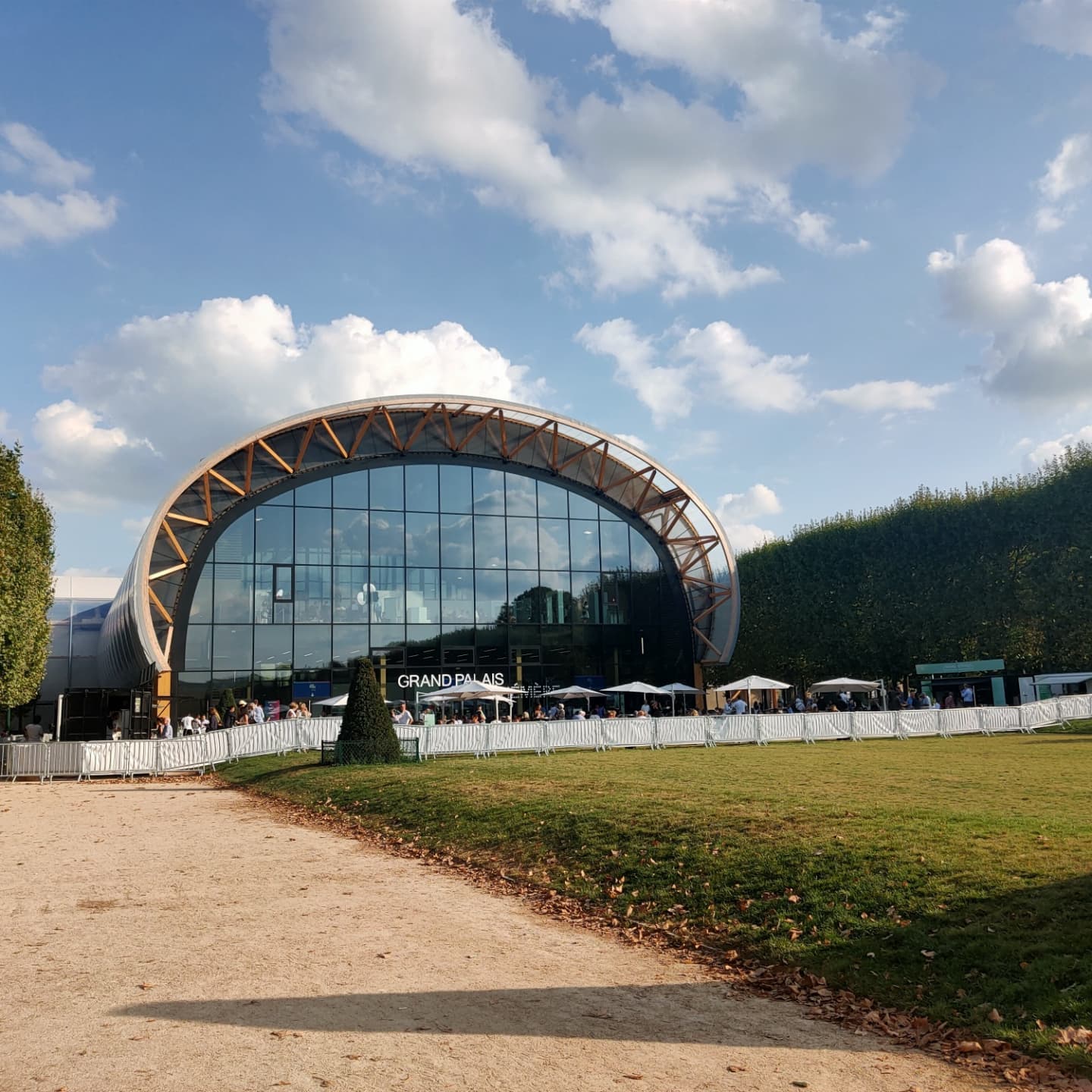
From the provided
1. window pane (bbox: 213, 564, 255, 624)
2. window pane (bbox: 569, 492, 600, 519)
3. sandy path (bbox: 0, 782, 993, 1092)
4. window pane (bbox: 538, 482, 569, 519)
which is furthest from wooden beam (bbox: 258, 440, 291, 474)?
sandy path (bbox: 0, 782, 993, 1092)

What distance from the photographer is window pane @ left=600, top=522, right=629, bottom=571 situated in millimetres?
43469

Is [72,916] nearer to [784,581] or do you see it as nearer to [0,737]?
[0,737]

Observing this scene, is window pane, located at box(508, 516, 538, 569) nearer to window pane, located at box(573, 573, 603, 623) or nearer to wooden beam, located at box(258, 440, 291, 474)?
window pane, located at box(573, 573, 603, 623)

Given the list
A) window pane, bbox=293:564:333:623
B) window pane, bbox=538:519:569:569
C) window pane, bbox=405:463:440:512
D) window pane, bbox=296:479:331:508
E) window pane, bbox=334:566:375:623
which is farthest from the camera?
window pane, bbox=538:519:569:569

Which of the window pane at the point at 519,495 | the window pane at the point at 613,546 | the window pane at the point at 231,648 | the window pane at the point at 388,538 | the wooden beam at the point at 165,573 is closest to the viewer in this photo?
the wooden beam at the point at 165,573

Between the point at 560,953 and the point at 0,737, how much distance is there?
32.8m

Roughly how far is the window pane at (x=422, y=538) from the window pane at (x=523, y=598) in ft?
11.3

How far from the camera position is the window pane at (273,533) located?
126 feet

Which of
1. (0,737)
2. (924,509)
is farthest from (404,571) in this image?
(924,509)

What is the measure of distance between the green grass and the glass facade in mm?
18240

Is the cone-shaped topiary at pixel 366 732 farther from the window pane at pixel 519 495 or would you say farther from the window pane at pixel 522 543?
the window pane at pixel 519 495

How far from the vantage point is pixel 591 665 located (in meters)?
42.4

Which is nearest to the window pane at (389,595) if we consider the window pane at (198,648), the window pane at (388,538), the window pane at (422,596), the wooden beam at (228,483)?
the window pane at (422,596)

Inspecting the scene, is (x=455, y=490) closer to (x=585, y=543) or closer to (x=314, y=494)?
(x=314, y=494)
